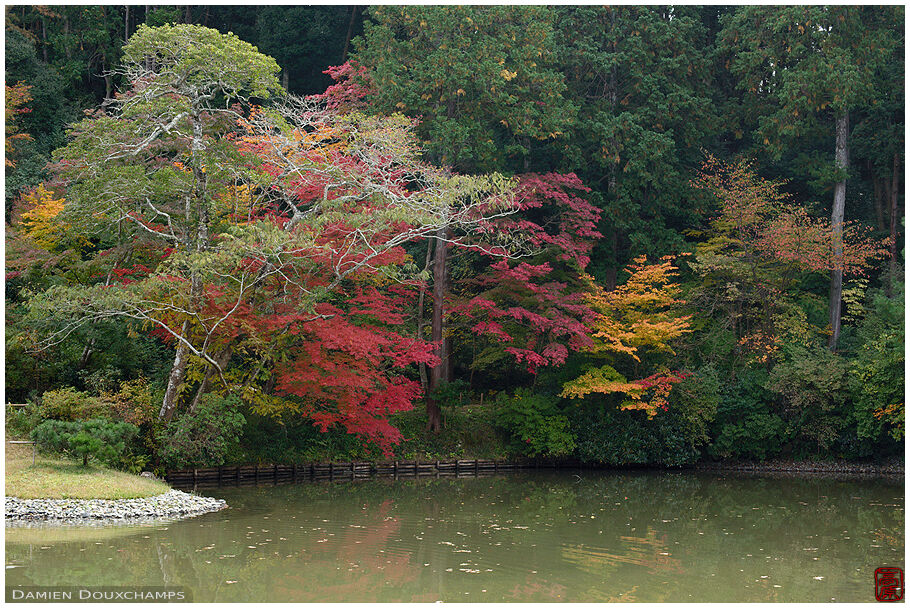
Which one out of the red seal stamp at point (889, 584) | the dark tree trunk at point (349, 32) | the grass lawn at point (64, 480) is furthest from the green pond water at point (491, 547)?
the dark tree trunk at point (349, 32)

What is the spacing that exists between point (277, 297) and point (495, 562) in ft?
23.4

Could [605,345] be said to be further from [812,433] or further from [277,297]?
[277,297]

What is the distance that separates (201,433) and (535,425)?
762 cm

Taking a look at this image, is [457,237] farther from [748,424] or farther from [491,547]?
[491,547]

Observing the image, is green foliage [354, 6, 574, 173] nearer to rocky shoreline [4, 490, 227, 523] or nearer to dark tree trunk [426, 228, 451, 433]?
dark tree trunk [426, 228, 451, 433]

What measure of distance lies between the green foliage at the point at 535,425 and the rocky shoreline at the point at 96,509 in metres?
8.43

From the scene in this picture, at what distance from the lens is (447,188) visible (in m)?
15.1

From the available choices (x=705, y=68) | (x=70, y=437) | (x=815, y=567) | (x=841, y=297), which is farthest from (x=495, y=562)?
(x=705, y=68)

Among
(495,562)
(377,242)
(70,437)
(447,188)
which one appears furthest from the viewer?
(377,242)

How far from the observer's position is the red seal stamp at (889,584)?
27.9ft

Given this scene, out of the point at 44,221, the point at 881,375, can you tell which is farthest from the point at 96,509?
the point at 881,375

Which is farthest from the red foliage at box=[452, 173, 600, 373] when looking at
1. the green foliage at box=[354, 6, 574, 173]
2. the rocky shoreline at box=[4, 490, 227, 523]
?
the rocky shoreline at box=[4, 490, 227, 523]

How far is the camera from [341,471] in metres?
17.5

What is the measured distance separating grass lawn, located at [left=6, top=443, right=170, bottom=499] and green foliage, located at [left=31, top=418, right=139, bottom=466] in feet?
0.76
